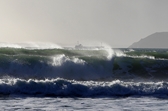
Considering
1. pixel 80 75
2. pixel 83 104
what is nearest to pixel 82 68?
pixel 80 75

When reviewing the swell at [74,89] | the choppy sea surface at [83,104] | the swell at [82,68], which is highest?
the swell at [82,68]

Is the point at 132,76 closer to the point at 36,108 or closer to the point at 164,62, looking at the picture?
the point at 164,62

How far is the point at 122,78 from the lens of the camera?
2655cm

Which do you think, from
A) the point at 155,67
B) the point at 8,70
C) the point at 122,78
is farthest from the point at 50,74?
the point at 155,67

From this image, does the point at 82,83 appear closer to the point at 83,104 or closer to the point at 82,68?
the point at 83,104

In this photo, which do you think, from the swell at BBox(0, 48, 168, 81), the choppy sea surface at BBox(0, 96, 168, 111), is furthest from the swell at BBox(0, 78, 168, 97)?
the swell at BBox(0, 48, 168, 81)

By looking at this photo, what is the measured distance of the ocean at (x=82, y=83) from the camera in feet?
54.3

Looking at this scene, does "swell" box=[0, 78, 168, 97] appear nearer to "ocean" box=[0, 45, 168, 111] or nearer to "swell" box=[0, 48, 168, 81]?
"ocean" box=[0, 45, 168, 111]

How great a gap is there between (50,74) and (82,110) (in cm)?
1124

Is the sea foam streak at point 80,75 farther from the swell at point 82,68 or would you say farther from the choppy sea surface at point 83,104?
the choppy sea surface at point 83,104

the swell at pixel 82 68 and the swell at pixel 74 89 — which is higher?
the swell at pixel 82 68

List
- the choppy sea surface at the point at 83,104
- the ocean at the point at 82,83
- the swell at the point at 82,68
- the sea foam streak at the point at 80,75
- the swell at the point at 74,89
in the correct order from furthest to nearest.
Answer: the swell at the point at 82,68, the sea foam streak at the point at 80,75, the swell at the point at 74,89, the ocean at the point at 82,83, the choppy sea surface at the point at 83,104

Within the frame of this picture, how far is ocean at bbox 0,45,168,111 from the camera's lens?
16.6 meters

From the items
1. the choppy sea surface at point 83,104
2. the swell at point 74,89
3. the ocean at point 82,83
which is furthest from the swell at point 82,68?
the choppy sea surface at point 83,104
